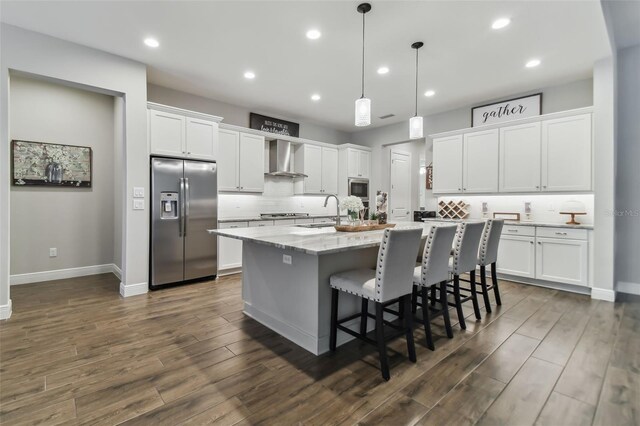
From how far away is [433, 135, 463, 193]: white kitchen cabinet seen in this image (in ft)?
17.1

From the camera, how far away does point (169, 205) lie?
416 cm

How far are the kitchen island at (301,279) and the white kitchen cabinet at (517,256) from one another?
2.75 meters

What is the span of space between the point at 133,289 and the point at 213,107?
3.16 metres

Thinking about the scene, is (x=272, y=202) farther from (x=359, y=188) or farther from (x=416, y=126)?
(x=416, y=126)

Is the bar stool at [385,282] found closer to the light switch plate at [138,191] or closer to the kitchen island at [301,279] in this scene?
the kitchen island at [301,279]

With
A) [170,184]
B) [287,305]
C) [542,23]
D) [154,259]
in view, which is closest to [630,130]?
[542,23]

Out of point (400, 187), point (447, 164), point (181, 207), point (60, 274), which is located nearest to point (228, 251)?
point (181, 207)

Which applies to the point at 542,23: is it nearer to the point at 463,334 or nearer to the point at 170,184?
the point at 463,334

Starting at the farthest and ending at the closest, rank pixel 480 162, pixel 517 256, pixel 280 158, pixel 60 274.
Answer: pixel 280 158 < pixel 480 162 < pixel 60 274 < pixel 517 256

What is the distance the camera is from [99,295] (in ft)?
12.4

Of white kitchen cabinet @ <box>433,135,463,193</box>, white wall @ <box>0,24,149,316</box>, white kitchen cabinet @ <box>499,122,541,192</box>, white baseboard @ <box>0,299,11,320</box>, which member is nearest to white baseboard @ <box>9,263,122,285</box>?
white wall @ <box>0,24,149,316</box>

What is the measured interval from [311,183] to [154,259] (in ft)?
10.8

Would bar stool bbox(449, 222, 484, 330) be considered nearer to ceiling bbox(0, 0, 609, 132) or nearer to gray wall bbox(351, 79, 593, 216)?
ceiling bbox(0, 0, 609, 132)

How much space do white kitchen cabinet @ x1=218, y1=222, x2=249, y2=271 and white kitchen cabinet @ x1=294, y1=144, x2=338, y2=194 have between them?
5.72 feet
